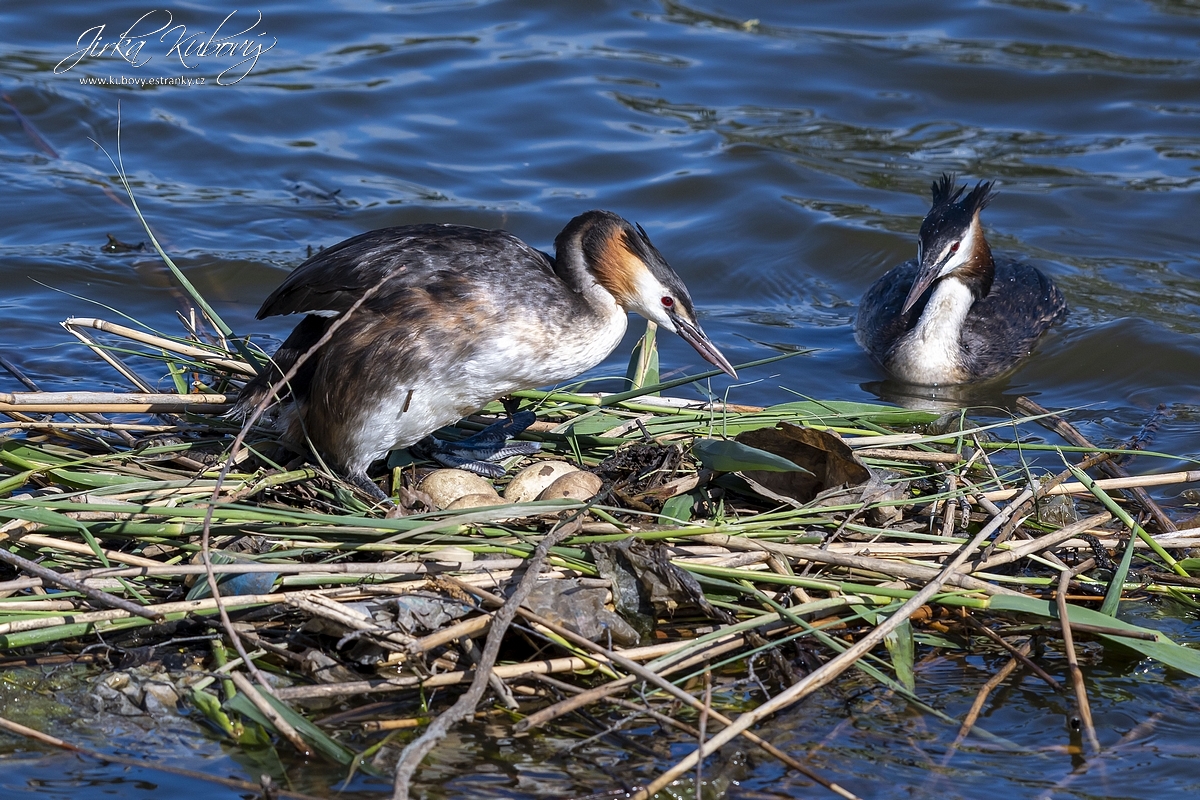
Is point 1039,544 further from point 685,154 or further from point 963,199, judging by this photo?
point 685,154

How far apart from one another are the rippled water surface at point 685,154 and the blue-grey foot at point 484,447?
1.79 m

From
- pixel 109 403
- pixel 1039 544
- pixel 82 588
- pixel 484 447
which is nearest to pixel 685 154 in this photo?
pixel 484 447

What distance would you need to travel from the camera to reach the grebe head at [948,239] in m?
7.79

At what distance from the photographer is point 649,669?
3588 millimetres

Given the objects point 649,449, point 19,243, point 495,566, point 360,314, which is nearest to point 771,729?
point 495,566

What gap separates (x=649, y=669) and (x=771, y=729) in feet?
1.34

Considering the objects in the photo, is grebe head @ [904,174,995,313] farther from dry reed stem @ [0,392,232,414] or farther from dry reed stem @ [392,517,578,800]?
dry reed stem @ [392,517,578,800]

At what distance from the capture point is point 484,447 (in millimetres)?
4930

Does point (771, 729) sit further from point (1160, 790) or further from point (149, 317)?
point (149, 317)

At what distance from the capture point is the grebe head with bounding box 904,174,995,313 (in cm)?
779

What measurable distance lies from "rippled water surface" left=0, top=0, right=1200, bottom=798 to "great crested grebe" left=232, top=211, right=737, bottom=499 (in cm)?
180

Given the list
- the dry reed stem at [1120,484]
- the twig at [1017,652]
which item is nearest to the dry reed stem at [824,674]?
the twig at [1017,652]

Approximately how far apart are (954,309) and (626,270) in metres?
3.82

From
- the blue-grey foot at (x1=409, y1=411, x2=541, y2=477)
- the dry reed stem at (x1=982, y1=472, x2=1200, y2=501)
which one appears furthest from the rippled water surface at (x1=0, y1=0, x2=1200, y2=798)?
the dry reed stem at (x1=982, y1=472, x2=1200, y2=501)
